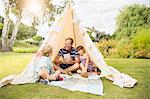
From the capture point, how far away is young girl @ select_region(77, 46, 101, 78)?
2.52 m

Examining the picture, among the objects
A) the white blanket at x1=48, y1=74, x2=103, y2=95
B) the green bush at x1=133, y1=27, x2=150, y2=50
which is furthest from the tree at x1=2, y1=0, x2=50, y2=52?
the green bush at x1=133, y1=27, x2=150, y2=50

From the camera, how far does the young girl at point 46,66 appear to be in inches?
96.2

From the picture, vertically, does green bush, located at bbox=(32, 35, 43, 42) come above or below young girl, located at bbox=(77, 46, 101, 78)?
above

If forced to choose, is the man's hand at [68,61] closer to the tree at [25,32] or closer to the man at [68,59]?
the man at [68,59]

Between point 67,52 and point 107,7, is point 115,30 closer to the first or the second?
point 107,7

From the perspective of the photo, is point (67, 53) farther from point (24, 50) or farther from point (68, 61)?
point (24, 50)

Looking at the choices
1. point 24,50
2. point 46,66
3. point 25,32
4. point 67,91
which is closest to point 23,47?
point 24,50

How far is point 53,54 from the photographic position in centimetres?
251

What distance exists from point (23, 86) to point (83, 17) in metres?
0.74

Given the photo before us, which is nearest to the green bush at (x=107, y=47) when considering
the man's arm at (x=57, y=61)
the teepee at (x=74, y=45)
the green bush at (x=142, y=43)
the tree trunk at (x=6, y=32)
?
the teepee at (x=74, y=45)

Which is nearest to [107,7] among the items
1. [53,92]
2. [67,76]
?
[67,76]

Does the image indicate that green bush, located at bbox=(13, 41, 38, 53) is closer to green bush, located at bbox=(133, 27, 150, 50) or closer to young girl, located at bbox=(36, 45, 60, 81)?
young girl, located at bbox=(36, 45, 60, 81)

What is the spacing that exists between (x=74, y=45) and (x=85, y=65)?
193 millimetres

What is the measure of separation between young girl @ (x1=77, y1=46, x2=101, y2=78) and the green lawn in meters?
0.12
